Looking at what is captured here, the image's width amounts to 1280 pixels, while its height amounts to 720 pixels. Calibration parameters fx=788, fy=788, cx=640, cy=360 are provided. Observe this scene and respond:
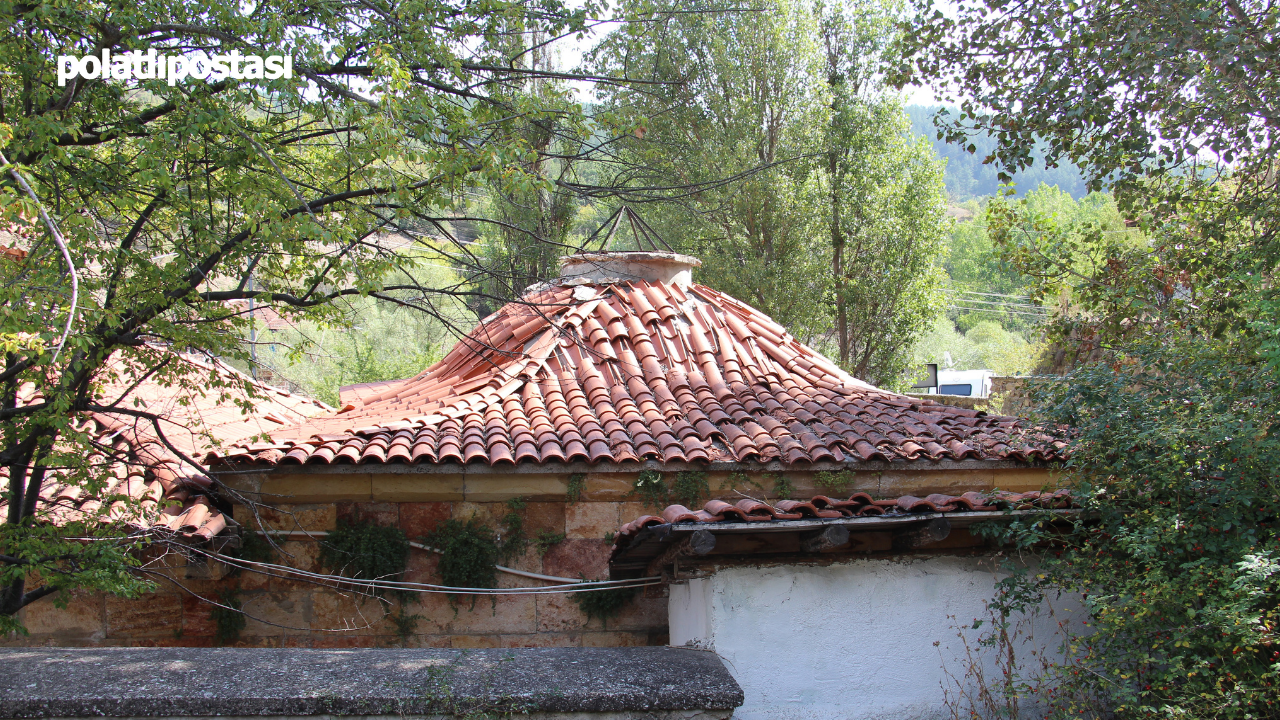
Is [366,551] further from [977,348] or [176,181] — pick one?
[977,348]

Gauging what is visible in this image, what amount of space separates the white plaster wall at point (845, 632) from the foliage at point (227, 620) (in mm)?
3294

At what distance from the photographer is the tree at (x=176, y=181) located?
12.6 ft

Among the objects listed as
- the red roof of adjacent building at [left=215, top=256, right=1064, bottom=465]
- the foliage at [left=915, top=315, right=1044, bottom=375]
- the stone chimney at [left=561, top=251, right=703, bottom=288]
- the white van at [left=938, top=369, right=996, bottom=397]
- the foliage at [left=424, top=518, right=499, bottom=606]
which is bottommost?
the foliage at [left=424, top=518, right=499, bottom=606]

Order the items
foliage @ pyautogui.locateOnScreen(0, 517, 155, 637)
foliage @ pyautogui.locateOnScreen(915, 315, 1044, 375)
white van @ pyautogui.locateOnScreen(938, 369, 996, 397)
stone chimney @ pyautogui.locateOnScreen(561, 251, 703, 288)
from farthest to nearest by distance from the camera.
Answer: foliage @ pyautogui.locateOnScreen(915, 315, 1044, 375) → white van @ pyautogui.locateOnScreen(938, 369, 996, 397) → stone chimney @ pyautogui.locateOnScreen(561, 251, 703, 288) → foliage @ pyautogui.locateOnScreen(0, 517, 155, 637)

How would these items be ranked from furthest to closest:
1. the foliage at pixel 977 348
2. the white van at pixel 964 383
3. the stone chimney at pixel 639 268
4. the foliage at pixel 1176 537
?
the foliage at pixel 977 348
the white van at pixel 964 383
the stone chimney at pixel 639 268
the foliage at pixel 1176 537

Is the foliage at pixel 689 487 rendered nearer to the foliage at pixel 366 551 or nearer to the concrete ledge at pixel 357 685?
the concrete ledge at pixel 357 685

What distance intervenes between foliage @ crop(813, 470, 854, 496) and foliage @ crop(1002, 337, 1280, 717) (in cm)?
154

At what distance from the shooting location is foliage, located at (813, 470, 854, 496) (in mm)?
5379

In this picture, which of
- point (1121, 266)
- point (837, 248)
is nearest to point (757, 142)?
point (837, 248)

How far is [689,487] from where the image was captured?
5340mm

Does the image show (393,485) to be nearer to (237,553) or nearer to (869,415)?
(237,553)

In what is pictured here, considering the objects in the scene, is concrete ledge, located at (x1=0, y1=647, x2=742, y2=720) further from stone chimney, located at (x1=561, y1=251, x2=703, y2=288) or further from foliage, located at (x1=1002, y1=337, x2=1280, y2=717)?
stone chimney, located at (x1=561, y1=251, x2=703, y2=288)

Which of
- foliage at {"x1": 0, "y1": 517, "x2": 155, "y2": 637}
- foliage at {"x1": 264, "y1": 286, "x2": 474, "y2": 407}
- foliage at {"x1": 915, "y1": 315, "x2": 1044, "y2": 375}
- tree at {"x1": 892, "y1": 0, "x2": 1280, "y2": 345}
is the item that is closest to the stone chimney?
tree at {"x1": 892, "y1": 0, "x2": 1280, "y2": 345}

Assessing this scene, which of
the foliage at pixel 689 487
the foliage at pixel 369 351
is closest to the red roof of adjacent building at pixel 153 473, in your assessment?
the foliage at pixel 689 487
